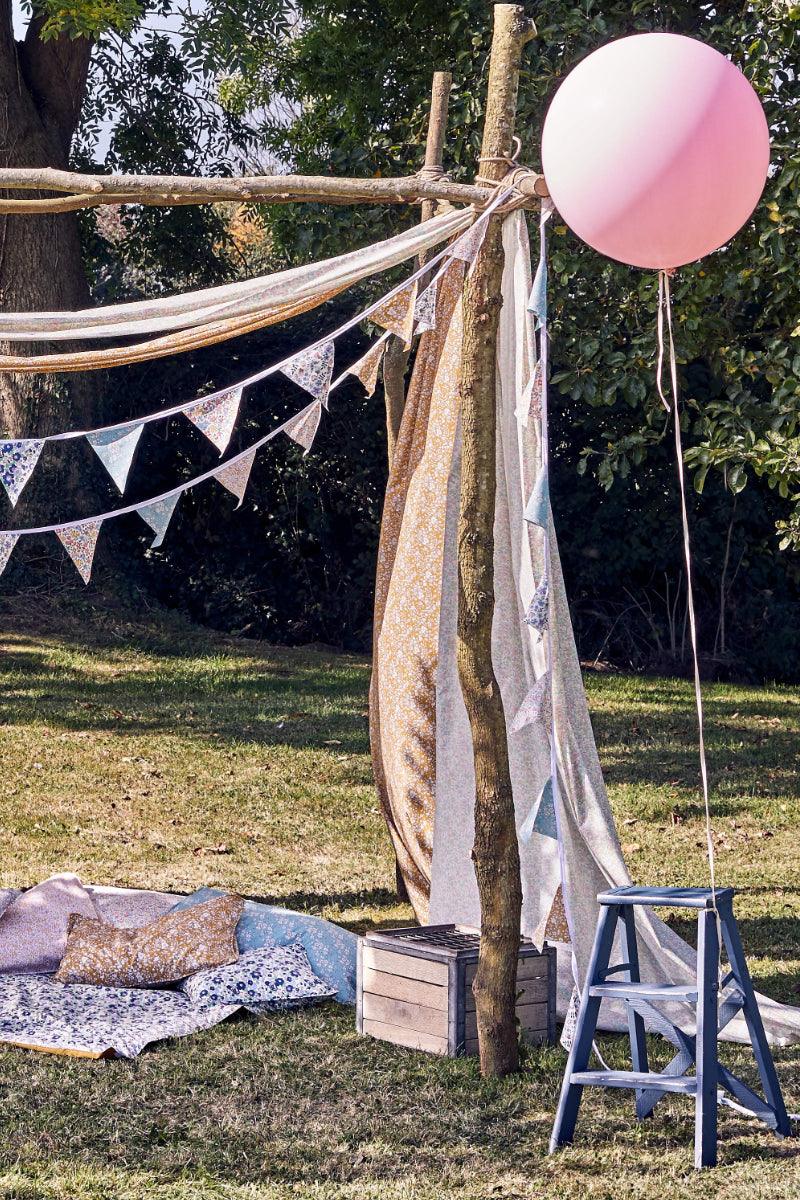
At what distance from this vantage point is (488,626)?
3.55m

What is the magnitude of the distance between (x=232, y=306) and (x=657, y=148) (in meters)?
1.30

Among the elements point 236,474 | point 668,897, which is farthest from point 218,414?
point 668,897

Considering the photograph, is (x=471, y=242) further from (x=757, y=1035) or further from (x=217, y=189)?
(x=757, y=1035)

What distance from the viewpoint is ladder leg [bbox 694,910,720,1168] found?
297cm

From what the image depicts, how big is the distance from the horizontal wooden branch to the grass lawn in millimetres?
2133

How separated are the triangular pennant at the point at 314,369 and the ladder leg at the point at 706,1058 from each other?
175 cm

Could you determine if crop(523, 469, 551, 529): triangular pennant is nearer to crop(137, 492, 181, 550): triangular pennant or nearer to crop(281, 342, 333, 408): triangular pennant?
crop(281, 342, 333, 408): triangular pennant

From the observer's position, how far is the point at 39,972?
4.39 m

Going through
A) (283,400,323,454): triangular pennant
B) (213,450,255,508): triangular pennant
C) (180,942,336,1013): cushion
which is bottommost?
(180,942,336,1013): cushion

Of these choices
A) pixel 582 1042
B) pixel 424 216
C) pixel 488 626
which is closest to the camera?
pixel 582 1042

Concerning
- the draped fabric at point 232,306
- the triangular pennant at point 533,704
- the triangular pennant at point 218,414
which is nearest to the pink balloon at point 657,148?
the draped fabric at point 232,306

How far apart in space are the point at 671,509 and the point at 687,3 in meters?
4.61

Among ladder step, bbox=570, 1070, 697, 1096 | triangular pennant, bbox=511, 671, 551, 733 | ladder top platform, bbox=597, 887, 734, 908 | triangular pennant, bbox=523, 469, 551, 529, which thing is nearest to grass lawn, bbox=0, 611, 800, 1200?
ladder step, bbox=570, 1070, 697, 1096

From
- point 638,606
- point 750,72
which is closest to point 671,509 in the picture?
point 638,606
